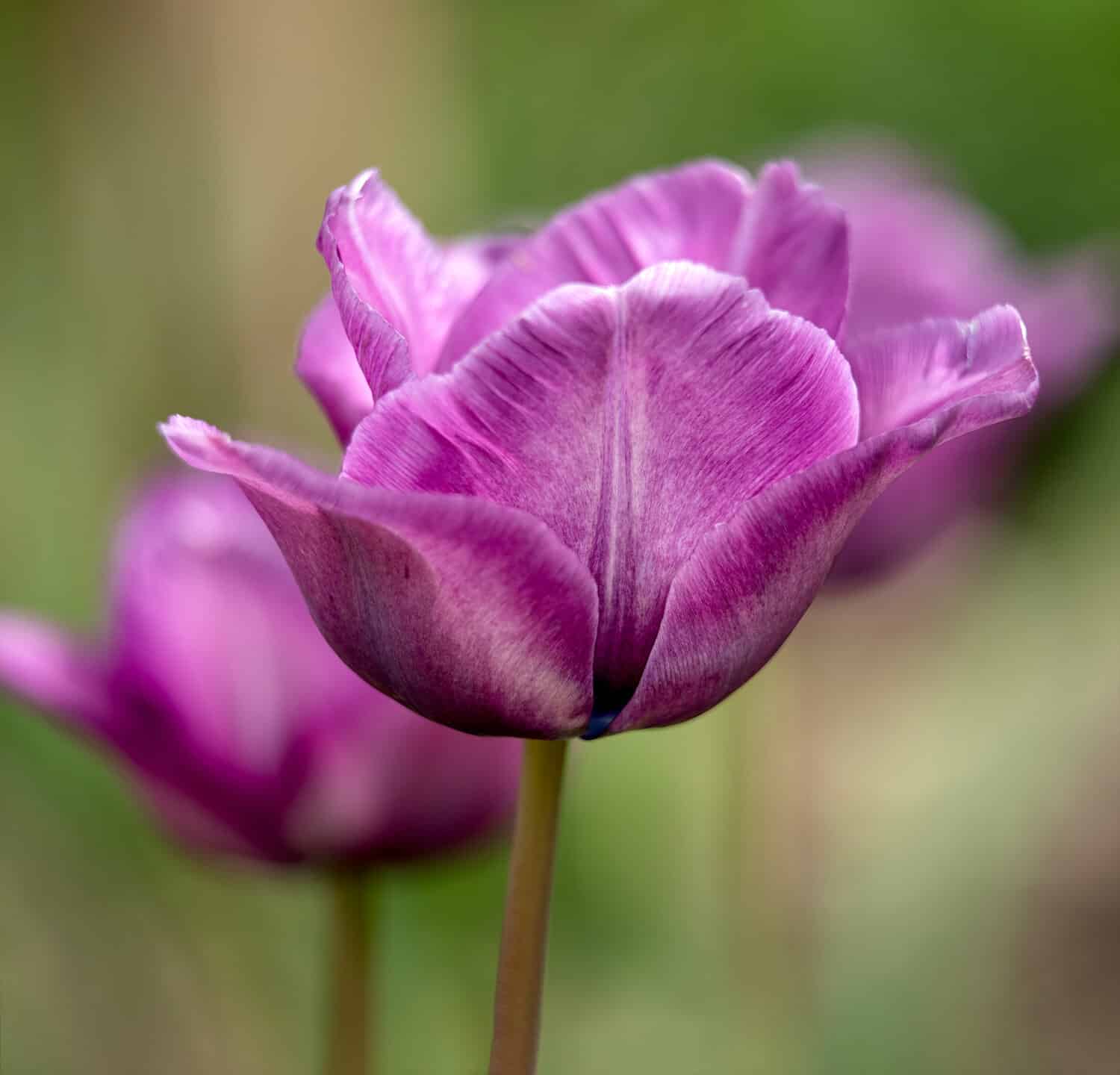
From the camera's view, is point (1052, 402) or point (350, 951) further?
point (1052, 402)

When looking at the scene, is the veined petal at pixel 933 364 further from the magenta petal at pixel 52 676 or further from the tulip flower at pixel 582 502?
the magenta petal at pixel 52 676

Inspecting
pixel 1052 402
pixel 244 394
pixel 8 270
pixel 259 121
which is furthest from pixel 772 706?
pixel 8 270

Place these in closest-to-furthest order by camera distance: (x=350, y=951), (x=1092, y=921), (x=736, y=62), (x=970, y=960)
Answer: (x=350, y=951) < (x=970, y=960) < (x=1092, y=921) < (x=736, y=62)

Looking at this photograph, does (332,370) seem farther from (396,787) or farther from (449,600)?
(396,787)

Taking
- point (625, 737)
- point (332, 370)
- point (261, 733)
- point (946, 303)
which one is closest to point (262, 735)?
point (261, 733)

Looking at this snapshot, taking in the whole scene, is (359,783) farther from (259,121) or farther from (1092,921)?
(259,121)

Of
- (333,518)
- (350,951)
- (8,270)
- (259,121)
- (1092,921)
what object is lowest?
(1092,921)
